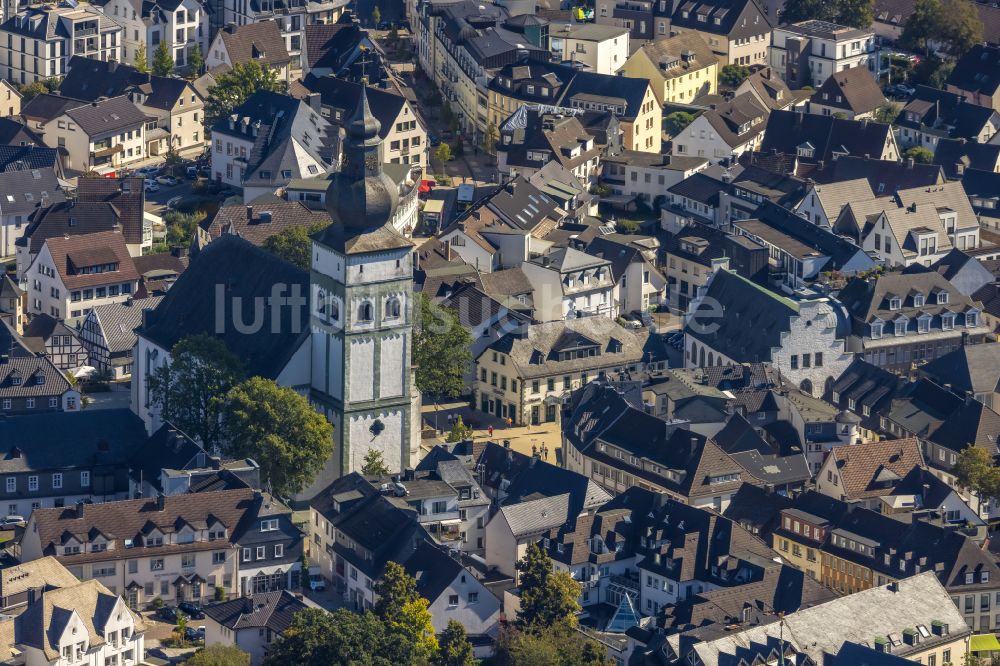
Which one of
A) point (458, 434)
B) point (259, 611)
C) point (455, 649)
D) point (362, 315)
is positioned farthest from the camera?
point (458, 434)

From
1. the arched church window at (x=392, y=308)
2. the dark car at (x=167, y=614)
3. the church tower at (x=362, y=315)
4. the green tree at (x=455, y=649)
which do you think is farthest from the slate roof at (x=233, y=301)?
the green tree at (x=455, y=649)

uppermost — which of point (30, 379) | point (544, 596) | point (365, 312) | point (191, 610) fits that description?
point (365, 312)

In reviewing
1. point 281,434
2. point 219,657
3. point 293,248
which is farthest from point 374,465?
point 293,248

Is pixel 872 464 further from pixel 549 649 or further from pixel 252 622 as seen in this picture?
pixel 252 622

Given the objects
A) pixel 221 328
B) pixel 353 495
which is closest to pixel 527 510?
pixel 353 495

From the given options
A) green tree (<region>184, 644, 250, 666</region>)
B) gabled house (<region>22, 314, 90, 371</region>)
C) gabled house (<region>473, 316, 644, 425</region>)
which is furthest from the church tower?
gabled house (<region>22, 314, 90, 371</region>)

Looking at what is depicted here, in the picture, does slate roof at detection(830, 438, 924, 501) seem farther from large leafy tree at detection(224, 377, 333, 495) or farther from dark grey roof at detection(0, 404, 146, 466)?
dark grey roof at detection(0, 404, 146, 466)
